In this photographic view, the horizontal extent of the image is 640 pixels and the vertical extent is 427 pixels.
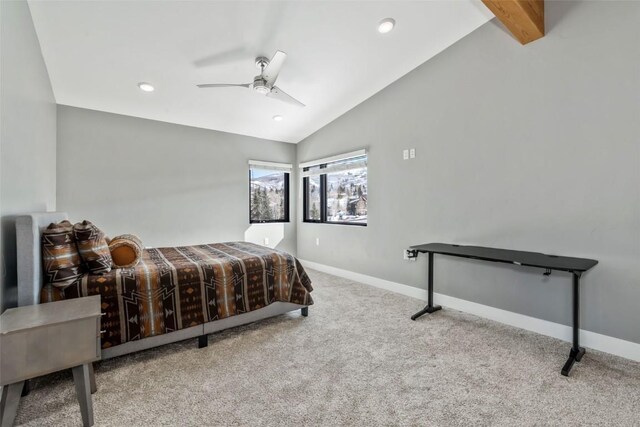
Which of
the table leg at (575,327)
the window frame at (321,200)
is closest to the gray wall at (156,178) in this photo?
the window frame at (321,200)

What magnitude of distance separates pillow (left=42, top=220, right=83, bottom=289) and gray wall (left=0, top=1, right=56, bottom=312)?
17 centimetres

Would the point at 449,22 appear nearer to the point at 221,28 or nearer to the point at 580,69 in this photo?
the point at 580,69

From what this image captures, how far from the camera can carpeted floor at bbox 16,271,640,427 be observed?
61.0 inches

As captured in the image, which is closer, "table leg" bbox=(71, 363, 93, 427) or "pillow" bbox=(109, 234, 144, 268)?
"table leg" bbox=(71, 363, 93, 427)

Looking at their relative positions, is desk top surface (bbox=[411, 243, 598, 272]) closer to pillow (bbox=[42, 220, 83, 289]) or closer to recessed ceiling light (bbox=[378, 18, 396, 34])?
recessed ceiling light (bbox=[378, 18, 396, 34])

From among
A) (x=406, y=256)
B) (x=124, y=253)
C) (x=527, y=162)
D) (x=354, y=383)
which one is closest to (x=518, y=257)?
(x=527, y=162)

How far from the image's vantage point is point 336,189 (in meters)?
4.79

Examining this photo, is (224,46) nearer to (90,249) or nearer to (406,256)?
(90,249)

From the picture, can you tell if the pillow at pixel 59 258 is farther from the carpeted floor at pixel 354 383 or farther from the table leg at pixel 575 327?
the table leg at pixel 575 327

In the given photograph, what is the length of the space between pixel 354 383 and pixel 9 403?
5.70 ft

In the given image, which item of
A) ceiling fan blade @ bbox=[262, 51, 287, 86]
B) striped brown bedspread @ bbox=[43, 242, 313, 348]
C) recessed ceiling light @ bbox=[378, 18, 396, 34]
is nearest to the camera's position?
striped brown bedspread @ bbox=[43, 242, 313, 348]

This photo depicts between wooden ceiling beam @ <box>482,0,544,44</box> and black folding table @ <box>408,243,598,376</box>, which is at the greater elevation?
wooden ceiling beam @ <box>482,0,544,44</box>

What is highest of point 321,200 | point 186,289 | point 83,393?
point 321,200

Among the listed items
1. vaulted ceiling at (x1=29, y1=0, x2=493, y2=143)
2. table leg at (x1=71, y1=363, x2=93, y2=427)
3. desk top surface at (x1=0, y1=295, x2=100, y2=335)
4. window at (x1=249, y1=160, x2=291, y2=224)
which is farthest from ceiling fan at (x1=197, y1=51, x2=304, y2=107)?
table leg at (x1=71, y1=363, x2=93, y2=427)
